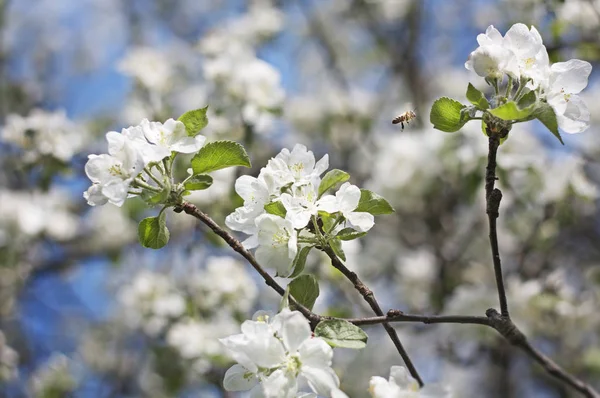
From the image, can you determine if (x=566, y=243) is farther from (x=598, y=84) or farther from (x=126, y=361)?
(x=126, y=361)

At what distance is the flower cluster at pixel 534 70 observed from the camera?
108 centimetres

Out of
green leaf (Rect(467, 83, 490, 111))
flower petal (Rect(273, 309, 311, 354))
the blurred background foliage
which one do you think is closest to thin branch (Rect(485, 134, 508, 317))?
green leaf (Rect(467, 83, 490, 111))

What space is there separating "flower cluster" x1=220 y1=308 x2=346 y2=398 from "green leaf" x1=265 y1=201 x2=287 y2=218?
190 mm

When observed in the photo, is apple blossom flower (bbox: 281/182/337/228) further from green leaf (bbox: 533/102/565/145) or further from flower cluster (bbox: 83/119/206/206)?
green leaf (bbox: 533/102/565/145)

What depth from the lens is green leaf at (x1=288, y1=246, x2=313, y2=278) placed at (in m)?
1.12

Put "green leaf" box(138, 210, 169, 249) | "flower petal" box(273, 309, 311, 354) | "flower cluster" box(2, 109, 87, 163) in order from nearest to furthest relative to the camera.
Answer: "flower petal" box(273, 309, 311, 354) < "green leaf" box(138, 210, 169, 249) < "flower cluster" box(2, 109, 87, 163)

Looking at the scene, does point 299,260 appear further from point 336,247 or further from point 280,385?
point 280,385

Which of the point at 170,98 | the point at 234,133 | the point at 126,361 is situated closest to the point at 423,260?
the point at 234,133

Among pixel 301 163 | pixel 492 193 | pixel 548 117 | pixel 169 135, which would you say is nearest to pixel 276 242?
pixel 301 163

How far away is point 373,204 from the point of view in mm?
1150

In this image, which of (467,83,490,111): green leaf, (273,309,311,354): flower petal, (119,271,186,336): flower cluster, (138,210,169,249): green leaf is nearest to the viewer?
(273,309,311,354): flower petal

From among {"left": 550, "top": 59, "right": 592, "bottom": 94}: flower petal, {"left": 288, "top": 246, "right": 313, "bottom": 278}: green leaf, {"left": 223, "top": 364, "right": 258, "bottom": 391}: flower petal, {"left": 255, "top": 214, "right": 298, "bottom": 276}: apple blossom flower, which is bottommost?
{"left": 223, "top": 364, "right": 258, "bottom": 391}: flower petal

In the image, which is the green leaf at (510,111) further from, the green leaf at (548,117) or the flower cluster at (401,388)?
the flower cluster at (401,388)

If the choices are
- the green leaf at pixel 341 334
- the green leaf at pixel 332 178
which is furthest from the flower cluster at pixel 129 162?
the green leaf at pixel 341 334
